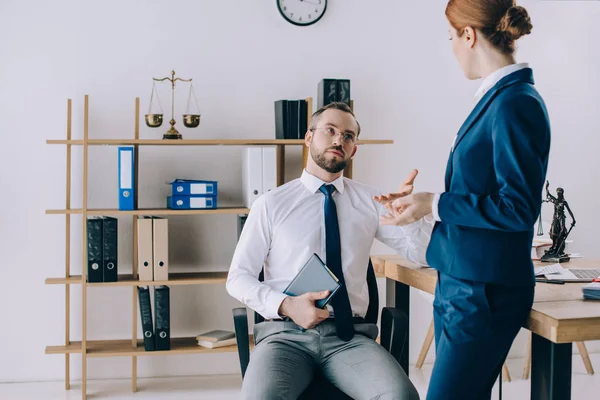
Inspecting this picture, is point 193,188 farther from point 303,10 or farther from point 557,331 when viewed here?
point 557,331

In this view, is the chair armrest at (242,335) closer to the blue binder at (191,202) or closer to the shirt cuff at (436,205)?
the shirt cuff at (436,205)

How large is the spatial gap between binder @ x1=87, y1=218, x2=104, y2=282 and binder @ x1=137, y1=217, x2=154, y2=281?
0.63 ft

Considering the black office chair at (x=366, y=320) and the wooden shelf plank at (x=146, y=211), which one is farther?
the wooden shelf plank at (x=146, y=211)

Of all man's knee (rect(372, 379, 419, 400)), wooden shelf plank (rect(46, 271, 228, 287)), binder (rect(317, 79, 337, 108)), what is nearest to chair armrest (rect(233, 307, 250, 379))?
man's knee (rect(372, 379, 419, 400))

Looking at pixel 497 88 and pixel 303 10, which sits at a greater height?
pixel 303 10

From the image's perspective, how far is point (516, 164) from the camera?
1.46 m

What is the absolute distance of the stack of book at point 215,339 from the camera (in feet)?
11.8

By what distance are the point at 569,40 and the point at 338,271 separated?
262cm

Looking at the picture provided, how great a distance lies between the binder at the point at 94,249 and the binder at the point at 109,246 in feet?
0.06

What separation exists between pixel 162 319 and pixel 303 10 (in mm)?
1863

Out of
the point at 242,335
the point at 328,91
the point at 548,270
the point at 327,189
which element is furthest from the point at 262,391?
the point at 328,91

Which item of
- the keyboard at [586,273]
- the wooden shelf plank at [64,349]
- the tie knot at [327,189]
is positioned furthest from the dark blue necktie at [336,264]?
the wooden shelf plank at [64,349]

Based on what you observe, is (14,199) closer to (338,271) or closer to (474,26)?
(338,271)

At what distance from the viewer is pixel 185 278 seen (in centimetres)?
359
